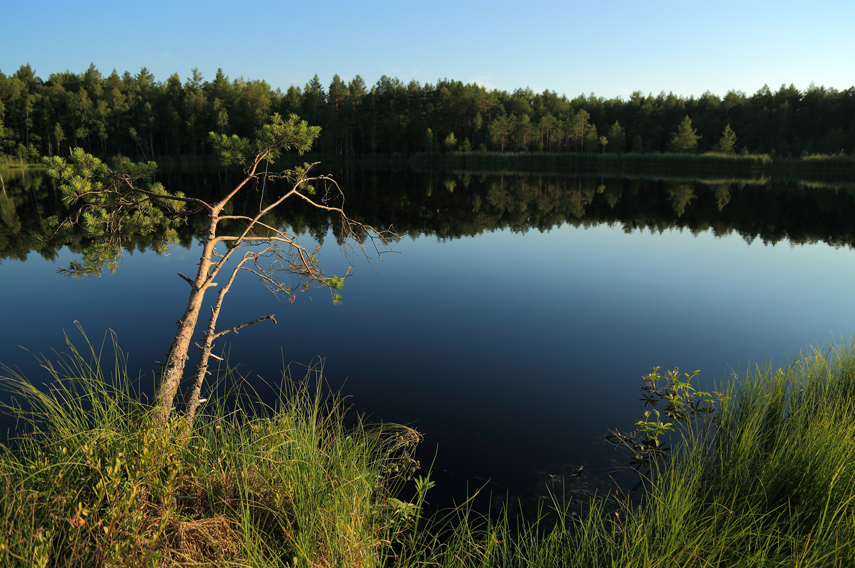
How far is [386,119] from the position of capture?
→ 2788 inches

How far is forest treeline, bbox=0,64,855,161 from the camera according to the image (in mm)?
61656

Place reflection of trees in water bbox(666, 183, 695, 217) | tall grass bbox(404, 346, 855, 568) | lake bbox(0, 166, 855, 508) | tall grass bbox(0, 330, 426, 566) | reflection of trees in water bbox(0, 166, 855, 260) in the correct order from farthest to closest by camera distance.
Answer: reflection of trees in water bbox(666, 183, 695, 217)
reflection of trees in water bbox(0, 166, 855, 260)
lake bbox(0, 166, 855, 508)
tall grass bbox(404, 346, 855, 568)
tall grass bbox(0, 330, 426, 566)

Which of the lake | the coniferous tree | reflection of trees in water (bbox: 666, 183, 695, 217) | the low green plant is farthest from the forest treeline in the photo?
the low green plant

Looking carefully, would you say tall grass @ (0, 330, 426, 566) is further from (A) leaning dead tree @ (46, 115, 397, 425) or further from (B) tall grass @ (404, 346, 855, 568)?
(A) leaning dead tree @ (46, 115, 397, 425)

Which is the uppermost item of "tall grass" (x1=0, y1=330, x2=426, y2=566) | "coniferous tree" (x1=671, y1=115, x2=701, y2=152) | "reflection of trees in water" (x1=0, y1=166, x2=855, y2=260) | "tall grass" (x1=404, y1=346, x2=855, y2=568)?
"coniferous tree" (x1=671, y1=115, x2=701, y2=152)

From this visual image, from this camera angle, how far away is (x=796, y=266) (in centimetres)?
1300

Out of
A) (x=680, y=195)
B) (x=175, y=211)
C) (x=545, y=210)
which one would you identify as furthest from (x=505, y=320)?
(x=680, y=195)

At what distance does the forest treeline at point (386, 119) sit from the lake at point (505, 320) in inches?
1951

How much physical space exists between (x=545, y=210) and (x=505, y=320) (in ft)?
51.9

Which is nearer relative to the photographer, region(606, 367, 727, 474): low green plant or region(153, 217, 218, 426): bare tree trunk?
region(153, 217, 218, 426): bare tree trunk

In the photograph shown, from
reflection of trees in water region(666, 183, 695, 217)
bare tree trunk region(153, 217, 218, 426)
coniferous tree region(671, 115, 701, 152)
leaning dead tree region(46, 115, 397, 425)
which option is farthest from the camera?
coniferous tree region(671, 115, 701, 152)

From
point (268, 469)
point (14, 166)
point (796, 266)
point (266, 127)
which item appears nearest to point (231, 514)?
point (268, 469)

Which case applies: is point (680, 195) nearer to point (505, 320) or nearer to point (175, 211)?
point (505, 320)

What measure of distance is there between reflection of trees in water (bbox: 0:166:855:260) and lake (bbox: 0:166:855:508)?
0.33 metres
